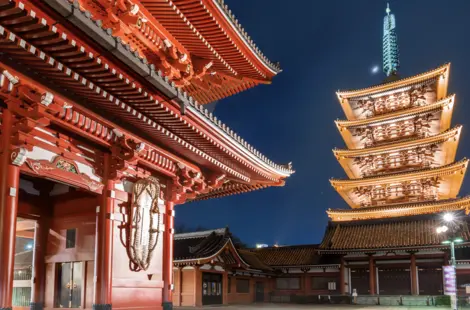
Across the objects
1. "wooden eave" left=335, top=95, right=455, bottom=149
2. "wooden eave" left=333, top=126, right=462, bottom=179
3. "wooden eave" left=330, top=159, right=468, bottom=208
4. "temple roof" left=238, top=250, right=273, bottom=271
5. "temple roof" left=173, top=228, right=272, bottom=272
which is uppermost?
"wooden eave" left=335, top=95, right=455, bottom=149

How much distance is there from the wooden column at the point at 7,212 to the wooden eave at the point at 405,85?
35164 millimetres

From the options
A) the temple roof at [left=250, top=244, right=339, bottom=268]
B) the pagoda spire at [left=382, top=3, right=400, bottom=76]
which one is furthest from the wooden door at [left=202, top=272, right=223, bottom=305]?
the pagoda spire at [left=382, top=3, right=400, bottom=76]

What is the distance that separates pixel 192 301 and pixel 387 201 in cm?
2049

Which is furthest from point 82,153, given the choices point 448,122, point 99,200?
point 448,122

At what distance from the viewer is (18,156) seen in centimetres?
823

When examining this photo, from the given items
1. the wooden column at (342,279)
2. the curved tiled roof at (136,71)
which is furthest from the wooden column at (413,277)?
the curved tiled roof at (136,71)

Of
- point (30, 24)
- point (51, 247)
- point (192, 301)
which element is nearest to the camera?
point (30, 24)

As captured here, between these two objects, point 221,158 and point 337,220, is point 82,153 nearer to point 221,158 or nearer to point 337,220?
point 221,158

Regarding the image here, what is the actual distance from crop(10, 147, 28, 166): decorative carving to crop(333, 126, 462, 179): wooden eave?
3387 cm

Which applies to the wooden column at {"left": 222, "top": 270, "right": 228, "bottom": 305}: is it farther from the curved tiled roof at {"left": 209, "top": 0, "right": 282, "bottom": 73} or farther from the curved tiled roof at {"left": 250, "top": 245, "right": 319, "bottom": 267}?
the curved tiled roof at {"left": 209, "top": 0, "right": 282, "bottom": 73}

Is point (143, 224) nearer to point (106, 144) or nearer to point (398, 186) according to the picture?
point (106, 144)

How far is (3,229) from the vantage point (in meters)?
7.89

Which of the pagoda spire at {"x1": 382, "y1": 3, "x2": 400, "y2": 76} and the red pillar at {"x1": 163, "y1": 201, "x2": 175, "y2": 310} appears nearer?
the red pillar at {"x1": 163, "y1": 201, "x2": 175, "y2": 310}

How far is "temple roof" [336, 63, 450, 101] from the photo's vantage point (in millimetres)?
36594
